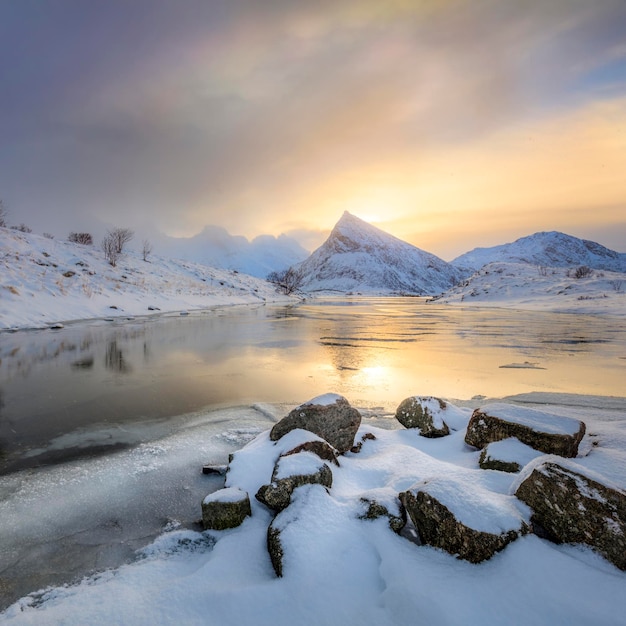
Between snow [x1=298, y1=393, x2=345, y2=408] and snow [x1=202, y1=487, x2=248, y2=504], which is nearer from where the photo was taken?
snow [x1=202, y1=487, x2=248, y2=504]

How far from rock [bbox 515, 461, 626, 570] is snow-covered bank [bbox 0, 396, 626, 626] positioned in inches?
4.4

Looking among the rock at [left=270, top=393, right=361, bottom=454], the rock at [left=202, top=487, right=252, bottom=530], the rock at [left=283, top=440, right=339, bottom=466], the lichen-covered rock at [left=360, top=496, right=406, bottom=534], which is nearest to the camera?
the lichen-covered rock at [left=360, top=496, right=406, bottom=534]

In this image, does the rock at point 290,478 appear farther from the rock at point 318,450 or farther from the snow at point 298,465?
the rock at point 318,450

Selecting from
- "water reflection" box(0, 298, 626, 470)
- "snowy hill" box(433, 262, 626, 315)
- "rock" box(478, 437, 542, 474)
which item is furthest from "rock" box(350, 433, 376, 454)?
"snowy hill" box(433, 262, 626, 315)

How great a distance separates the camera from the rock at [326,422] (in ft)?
17.2

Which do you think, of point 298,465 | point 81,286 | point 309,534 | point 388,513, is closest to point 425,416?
point 388,513

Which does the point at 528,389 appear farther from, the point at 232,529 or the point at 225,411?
the point at 232,529

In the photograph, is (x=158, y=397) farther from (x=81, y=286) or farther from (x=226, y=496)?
(x=81, y=286)

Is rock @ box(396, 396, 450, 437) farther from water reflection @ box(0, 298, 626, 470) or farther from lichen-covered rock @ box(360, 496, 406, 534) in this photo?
lichen-covered rock @ box(360, 496, 406, 534)

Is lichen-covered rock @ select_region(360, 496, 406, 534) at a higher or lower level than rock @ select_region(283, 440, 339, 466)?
lower

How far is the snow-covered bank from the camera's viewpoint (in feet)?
8.23

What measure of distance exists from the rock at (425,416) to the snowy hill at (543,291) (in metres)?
36.7

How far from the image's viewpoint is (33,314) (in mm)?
20656

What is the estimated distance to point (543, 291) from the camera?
174 ft
